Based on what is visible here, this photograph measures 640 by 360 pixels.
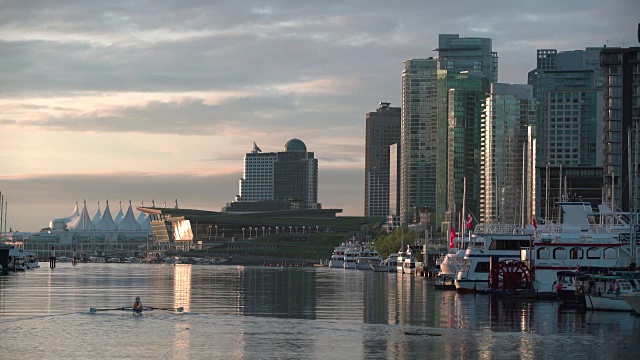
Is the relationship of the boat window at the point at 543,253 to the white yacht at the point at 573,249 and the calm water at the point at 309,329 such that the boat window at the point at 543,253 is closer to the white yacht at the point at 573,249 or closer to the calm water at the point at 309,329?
the white yacht at the point at 573,249

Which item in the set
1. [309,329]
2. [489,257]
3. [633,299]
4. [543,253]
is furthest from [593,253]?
[309,329]

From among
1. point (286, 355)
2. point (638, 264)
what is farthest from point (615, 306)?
point (286, 355)

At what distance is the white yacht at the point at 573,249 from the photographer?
108m

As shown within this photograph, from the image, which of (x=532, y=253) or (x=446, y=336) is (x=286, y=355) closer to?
(x=446, y=336)

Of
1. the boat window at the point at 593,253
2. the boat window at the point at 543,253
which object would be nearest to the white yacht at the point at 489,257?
the boat window at the point at 543,253

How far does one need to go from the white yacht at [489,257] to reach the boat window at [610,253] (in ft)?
36.9

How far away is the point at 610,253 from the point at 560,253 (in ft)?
14.9

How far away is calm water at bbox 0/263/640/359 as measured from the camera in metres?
63.0

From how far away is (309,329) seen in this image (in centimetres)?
7494

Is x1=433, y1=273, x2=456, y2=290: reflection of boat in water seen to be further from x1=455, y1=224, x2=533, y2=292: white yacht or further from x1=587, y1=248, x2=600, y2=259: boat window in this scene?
x1=587, y1=248, x2=600, y2=259: boat window

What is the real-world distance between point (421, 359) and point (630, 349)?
13.8m

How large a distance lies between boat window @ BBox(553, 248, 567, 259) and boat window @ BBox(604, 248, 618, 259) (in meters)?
3.72

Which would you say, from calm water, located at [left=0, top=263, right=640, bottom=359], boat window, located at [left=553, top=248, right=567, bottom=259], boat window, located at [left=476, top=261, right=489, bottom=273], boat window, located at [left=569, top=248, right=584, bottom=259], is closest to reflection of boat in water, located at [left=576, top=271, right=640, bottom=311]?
calm water, located at [left=0, top=263, right=640, bottom=359]

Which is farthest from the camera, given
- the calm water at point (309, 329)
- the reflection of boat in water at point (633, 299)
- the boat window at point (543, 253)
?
the boat window at point (543, 253)
